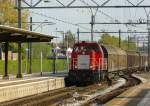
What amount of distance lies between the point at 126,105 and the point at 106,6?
20459 mm

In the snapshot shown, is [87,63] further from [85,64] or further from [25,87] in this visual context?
[25,87]

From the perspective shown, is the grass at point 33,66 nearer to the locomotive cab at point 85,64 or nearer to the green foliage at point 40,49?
the locomotive cab at point 85,64

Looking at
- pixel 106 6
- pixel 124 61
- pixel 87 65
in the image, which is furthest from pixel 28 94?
pixel 124 61

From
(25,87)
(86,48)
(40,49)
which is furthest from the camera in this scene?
(40,49)

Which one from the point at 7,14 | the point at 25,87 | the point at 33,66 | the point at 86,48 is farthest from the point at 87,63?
the point at 7,14

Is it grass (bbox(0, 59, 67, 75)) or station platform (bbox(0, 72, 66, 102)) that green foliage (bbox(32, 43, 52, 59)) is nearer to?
grass (bbox(0, 59, 67, 75))

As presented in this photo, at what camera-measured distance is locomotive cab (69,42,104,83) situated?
3616 centimetres

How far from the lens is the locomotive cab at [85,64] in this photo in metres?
36.2

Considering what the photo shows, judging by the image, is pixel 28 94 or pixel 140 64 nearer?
pixel 28 94

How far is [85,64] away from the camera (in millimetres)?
36531

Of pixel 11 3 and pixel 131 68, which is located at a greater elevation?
pixel 11 3

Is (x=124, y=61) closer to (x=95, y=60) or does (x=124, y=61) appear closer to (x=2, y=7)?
(x=95, y=60)

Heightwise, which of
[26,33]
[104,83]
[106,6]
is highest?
[106,6]

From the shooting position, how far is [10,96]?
24.6 m
